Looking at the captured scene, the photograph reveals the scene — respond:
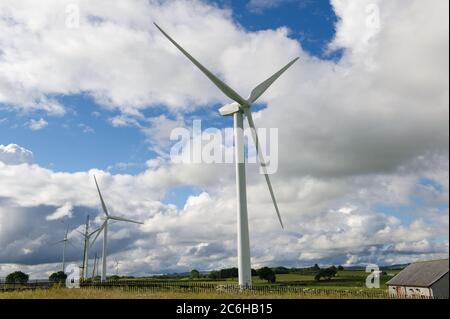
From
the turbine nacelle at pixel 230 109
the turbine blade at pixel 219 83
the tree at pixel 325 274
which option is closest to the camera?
the turbine blade at pixel 219 83

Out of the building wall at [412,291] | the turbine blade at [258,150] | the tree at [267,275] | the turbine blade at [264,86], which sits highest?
the turbine blade at [264,86]

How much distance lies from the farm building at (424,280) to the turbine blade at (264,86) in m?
35.2

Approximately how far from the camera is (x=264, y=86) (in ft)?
169

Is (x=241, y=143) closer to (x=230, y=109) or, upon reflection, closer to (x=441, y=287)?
(x=230, y=109)

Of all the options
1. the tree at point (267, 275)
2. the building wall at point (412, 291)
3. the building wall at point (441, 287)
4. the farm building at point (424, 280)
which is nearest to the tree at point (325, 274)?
the tree at point (267, 275)

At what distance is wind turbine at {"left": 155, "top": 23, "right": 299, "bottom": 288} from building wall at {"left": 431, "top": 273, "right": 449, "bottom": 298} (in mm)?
32131

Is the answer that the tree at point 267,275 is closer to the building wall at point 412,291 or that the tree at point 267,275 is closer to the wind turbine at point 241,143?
the building wall at point 412,291

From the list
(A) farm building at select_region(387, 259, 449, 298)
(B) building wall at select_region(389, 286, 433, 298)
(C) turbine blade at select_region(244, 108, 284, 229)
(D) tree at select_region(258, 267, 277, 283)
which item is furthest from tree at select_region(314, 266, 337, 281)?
(C) turbine blade at select_region(244, 108, 284, 229)

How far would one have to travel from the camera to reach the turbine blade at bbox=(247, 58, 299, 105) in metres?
50.0

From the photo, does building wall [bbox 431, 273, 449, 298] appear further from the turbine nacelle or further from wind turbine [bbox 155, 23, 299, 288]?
the turbine nacelle

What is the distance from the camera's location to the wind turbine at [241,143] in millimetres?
43219
